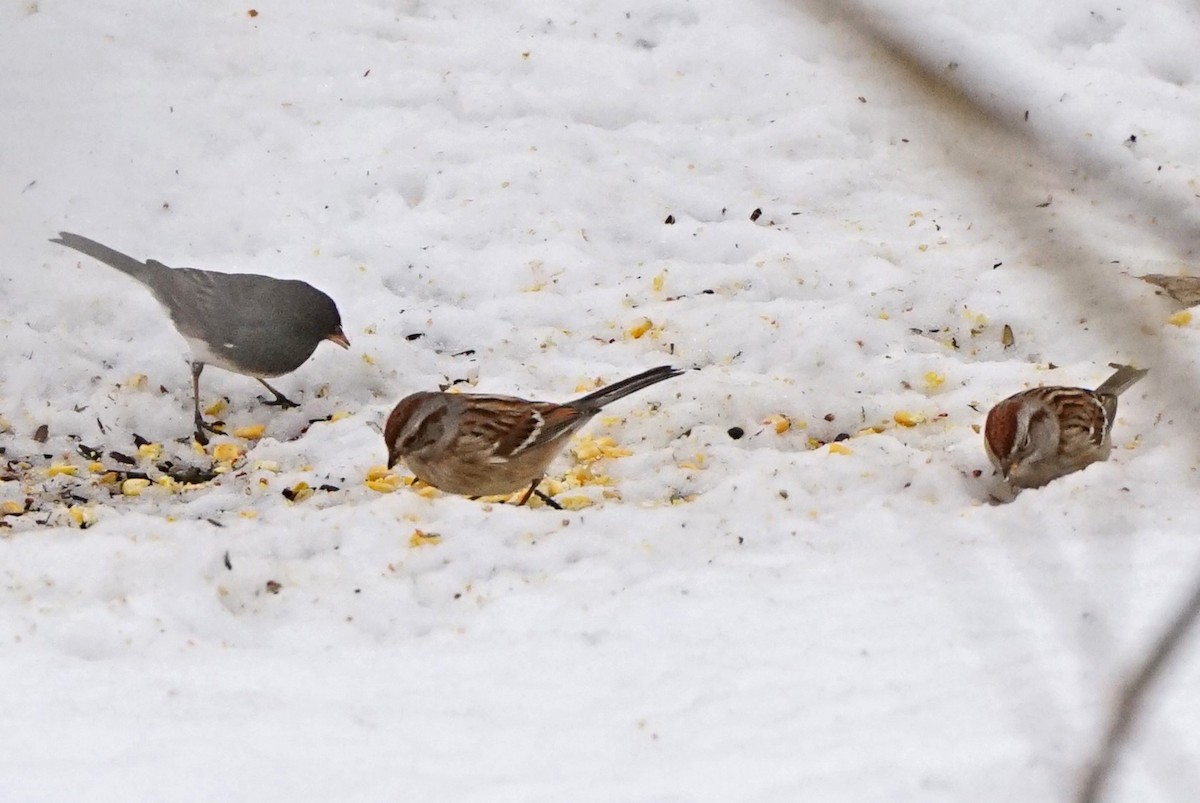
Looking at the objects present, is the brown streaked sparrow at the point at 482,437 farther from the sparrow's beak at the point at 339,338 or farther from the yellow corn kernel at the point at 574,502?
the sparrow's beak at the point at 339,338

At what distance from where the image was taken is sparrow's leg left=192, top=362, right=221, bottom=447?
4.93 metres

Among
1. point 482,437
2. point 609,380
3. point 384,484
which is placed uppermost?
point 482,437

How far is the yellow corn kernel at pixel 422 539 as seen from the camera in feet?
12.1

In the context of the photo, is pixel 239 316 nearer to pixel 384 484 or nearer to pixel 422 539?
pixel 384 484

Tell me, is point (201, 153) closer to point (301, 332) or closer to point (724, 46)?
point (301, 332)

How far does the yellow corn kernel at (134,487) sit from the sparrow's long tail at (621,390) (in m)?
1.56

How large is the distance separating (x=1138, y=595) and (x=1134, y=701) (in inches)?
96.8

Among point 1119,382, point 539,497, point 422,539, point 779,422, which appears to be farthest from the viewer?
point 779,422

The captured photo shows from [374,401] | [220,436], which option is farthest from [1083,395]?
[220,436]

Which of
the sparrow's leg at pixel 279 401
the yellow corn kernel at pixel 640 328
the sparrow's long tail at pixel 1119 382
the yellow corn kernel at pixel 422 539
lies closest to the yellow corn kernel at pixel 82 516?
the yellow corn kernel at pixel 422 539

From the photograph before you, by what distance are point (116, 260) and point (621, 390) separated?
7.45ft

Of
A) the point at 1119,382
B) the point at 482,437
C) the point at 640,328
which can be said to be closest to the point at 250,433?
the point at 482,437

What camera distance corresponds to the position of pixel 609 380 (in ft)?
16.3

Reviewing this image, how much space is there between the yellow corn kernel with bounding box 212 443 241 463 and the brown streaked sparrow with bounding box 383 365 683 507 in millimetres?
845
